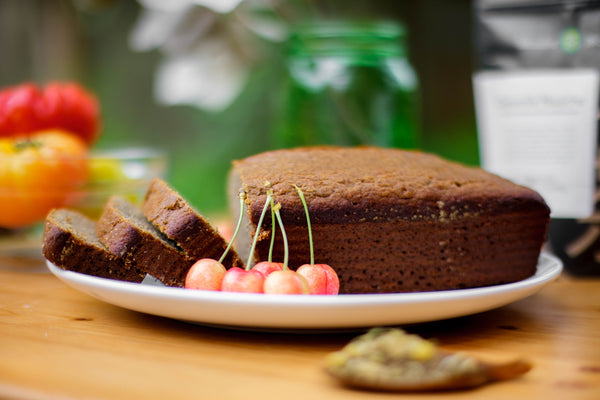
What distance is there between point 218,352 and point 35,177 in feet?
2.78

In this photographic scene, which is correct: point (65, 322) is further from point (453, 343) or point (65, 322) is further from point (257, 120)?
point (257, 120)

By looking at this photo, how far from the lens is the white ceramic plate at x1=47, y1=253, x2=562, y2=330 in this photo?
776 mm

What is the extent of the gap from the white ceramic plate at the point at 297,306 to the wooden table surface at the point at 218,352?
45 mm

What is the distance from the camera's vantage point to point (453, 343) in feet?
2.88

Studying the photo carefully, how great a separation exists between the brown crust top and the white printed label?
0.95ft

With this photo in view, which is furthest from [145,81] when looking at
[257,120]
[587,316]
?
[587,316]

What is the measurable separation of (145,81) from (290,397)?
214 centimetres

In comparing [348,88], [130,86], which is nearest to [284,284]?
[348,88]

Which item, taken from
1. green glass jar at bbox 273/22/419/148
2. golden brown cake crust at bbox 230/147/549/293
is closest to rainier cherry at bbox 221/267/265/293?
golden brown cake crust at bbox 230/147/549/293

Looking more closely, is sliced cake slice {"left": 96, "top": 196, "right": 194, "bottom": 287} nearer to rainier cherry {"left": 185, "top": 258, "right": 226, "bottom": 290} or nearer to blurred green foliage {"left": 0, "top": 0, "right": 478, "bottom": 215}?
rainier cherry {"left": 185, "top": 258, "right": 226, "bottom": 290}

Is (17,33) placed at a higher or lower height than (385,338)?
higher

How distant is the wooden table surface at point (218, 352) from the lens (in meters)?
0.68

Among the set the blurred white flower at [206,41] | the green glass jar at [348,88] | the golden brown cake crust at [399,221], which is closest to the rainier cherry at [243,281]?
the golden brown cake crust at [399,221]

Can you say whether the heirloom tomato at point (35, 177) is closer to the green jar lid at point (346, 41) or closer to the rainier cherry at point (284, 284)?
the green jar lid at point (346, 41)
